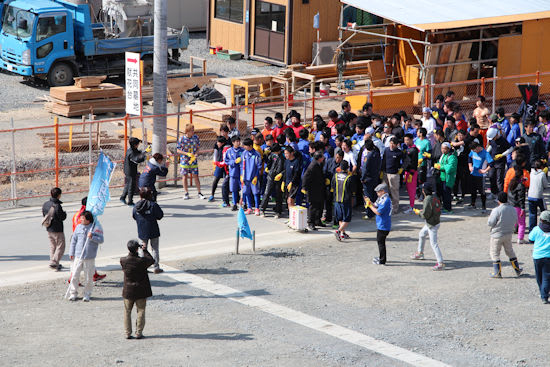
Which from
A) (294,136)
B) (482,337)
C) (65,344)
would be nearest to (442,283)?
(482,337)

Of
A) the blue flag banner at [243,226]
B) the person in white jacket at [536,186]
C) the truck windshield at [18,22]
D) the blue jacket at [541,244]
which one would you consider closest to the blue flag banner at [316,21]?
the truck windshield at [18,22]

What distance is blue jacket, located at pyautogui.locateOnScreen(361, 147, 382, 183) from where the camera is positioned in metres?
17.1

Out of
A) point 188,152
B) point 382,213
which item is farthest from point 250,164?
point 382,213

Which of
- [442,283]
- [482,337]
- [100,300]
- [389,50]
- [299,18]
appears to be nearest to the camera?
[482,337]

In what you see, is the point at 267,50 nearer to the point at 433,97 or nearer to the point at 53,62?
the point at 53,62

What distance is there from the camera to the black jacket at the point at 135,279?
1166 centimetres

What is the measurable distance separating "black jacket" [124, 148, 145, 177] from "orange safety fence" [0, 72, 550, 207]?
1963mm

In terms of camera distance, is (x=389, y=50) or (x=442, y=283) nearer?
(x=442, y=283)

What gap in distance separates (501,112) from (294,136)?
507cm

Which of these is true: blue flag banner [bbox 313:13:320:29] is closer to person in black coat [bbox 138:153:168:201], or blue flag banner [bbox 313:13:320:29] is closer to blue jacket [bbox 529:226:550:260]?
person in black coat [bbox 138:153:168:201]

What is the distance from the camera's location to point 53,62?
3095 cm

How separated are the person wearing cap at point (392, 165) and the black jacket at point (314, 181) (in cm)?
158

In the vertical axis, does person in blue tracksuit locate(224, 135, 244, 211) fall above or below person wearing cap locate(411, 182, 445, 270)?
above

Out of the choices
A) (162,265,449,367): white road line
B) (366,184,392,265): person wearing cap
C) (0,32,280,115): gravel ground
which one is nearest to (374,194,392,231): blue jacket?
(366,184,392,265): person wearing cap
